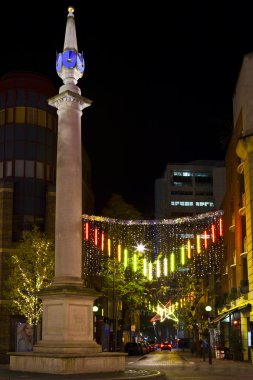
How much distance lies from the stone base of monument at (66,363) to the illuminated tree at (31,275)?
2528cm

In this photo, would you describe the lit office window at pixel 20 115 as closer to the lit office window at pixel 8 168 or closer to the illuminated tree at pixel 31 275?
the lit office window at pixel 8 168

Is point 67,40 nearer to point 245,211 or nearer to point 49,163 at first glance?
point 245,211

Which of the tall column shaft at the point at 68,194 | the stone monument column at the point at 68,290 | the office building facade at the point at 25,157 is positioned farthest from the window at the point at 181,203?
the tall column shaft at the point at 68,194

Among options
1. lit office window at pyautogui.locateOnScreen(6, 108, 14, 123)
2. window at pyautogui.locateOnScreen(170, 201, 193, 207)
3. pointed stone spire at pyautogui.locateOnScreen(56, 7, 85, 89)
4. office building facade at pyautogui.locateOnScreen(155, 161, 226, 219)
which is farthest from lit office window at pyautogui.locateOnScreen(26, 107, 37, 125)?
window at pyautogui.locateOnScreen(170, 201, 193, 207)

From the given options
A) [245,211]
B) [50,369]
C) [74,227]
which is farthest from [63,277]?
[245,211]

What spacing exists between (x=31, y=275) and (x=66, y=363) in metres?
28.9

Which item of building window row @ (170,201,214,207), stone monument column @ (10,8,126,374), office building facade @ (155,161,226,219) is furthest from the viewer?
building window row @ (170,201,214,207)

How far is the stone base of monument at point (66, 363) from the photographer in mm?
21281

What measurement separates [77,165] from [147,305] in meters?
45.8

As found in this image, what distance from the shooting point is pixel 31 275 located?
4956 centimetres

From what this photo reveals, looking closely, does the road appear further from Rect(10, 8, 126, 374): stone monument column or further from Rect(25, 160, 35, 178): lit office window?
Rect(25, 160, 35, 178): lit office window

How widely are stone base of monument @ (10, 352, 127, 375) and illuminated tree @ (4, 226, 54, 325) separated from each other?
2528cm

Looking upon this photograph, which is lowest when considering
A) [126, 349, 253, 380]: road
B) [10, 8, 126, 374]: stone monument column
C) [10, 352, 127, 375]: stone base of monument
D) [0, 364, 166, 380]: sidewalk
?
[126, 349, 253, 380]: road

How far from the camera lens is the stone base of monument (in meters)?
21.3
